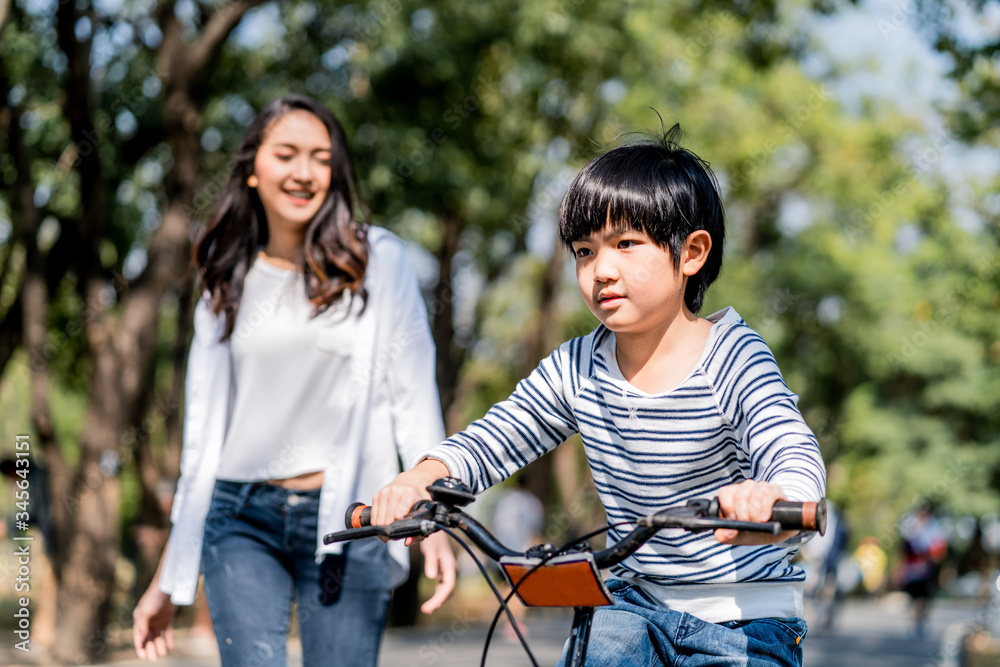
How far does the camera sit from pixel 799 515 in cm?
188

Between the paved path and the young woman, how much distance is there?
7.49 m

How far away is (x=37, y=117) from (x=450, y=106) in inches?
171

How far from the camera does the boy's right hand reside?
230 centimetres

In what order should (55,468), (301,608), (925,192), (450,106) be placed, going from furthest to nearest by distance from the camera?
1. (925,192)
2. (450,106)
3. (55,468)
4. (301,608)

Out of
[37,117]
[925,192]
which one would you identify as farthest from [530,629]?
[925,192]

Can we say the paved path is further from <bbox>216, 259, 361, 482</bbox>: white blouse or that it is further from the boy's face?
the boy's face

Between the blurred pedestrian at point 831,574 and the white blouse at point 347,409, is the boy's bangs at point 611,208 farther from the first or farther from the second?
the blurred pedestrian at point 831,574

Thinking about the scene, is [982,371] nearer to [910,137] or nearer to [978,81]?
[910,137]

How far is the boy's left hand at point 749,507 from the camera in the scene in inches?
75.9

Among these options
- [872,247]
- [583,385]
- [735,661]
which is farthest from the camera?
[872,247]

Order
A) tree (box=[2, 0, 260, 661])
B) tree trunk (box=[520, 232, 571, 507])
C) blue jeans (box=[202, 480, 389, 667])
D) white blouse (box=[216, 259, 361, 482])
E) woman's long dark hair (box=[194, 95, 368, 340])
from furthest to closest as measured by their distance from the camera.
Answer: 1. tree trunk (box=[520, 232, 571, 507])
2. tree (box=[2, 0, 260, 661])
3. woman's long dark hair (box=[194, 95, 368, 340])
4. white blouse (box=[216, 259, 361, 482])
5. blue jeans (box=[202, 480, 389, 667])

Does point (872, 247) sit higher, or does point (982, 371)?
point (872, 247)

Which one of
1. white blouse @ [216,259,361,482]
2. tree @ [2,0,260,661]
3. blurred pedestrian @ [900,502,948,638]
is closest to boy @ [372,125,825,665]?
white blouse @ [216,259,361,482]

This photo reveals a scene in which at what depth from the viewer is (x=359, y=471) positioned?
10.6 ft
